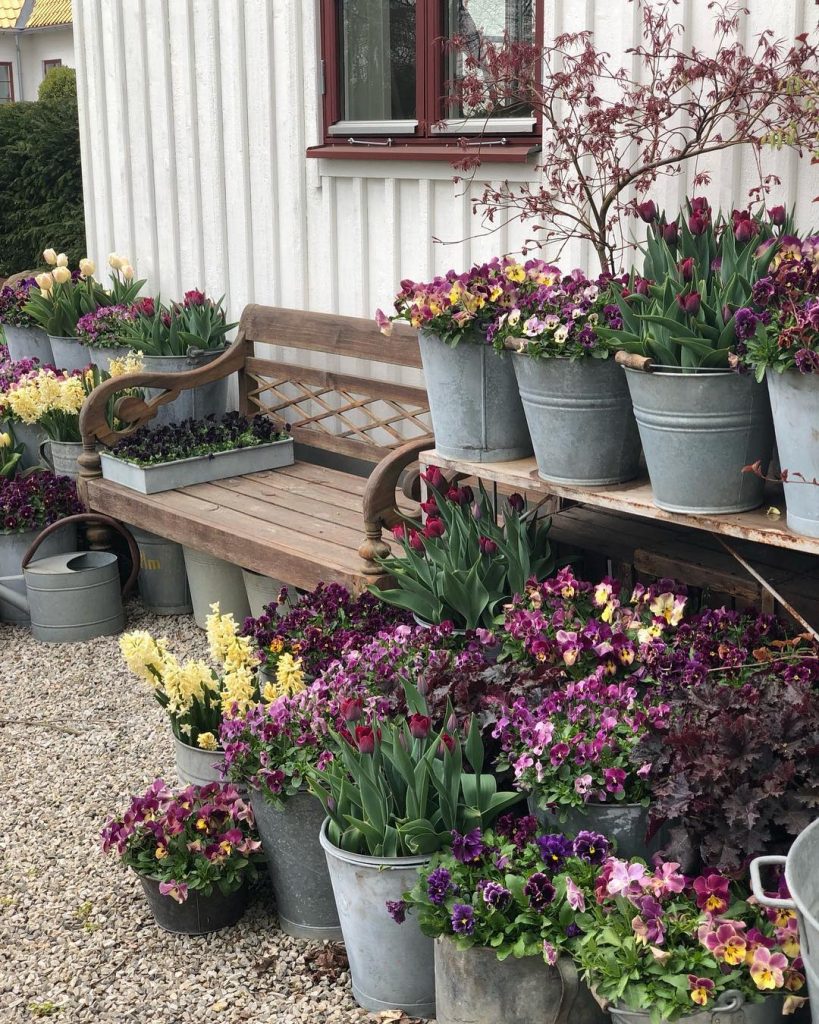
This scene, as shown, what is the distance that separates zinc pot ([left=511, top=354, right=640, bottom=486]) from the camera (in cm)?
334

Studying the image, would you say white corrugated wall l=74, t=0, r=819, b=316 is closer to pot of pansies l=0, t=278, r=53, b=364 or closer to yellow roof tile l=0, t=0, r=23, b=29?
pot of pansies l=0, t=278, r=53, b=364

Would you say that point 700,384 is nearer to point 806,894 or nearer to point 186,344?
point 806,894

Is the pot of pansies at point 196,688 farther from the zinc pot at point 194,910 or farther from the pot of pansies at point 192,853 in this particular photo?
the zinc pot at point 194,910

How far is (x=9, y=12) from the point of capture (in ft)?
96.4

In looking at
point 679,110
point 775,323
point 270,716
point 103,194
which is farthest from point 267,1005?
point 103,194

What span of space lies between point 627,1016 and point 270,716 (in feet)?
4.16

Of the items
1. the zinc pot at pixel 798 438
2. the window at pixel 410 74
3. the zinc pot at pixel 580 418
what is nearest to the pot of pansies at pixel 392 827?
the zinc pot at pixel 580 418

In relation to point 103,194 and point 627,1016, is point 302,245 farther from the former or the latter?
point 627,1016

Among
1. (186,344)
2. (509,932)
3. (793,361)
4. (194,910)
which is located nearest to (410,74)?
(186,344)

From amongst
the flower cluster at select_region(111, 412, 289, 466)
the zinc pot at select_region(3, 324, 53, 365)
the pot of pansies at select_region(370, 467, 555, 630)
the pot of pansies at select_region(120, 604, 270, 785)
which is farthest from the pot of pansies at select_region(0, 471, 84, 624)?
the pot of pansies at select_region(370, 467, 555, 630)

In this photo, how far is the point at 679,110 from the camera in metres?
4.11

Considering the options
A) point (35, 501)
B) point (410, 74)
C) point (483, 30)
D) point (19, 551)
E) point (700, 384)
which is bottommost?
point (19, 551)

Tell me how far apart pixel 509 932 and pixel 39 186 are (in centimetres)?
1247

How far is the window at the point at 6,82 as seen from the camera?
30.2 meters
